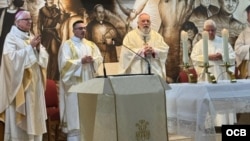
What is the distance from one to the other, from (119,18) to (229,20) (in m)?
2.60

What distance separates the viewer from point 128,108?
2.23 meters

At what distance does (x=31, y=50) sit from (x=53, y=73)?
1676mm

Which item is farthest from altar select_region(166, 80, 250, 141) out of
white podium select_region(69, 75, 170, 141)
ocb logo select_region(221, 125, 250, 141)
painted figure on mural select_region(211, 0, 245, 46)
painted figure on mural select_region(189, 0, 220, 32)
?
painted figure on mural select_region(211, 0, 245, 46)

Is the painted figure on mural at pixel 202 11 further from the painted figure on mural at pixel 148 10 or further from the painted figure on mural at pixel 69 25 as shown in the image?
the painted figure on mural at pixel 69 25

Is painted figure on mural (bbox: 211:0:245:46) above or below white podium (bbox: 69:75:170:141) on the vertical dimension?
above

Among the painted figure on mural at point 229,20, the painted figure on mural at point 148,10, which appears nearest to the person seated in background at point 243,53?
the painted figure on mural at point 229,20

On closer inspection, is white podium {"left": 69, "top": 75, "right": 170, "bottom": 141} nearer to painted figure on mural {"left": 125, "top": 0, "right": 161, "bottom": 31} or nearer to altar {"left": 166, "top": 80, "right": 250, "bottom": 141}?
altar {"left": 166, "top": 80, "right": 250, "bottom": 141}

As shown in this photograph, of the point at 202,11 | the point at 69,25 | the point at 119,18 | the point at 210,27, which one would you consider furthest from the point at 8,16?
the point at 202,11

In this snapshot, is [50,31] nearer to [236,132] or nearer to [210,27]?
[210,27]

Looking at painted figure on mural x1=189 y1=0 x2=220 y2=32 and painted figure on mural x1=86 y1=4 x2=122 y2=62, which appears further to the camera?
painted figure on mural x1=189 y1=0 x2=220 y2=32

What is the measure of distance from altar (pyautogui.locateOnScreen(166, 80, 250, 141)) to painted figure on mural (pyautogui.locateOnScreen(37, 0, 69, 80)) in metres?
3.56

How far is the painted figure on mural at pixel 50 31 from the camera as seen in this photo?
7.16 m

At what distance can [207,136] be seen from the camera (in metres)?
3.67

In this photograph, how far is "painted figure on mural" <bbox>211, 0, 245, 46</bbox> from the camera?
8.81 meters
